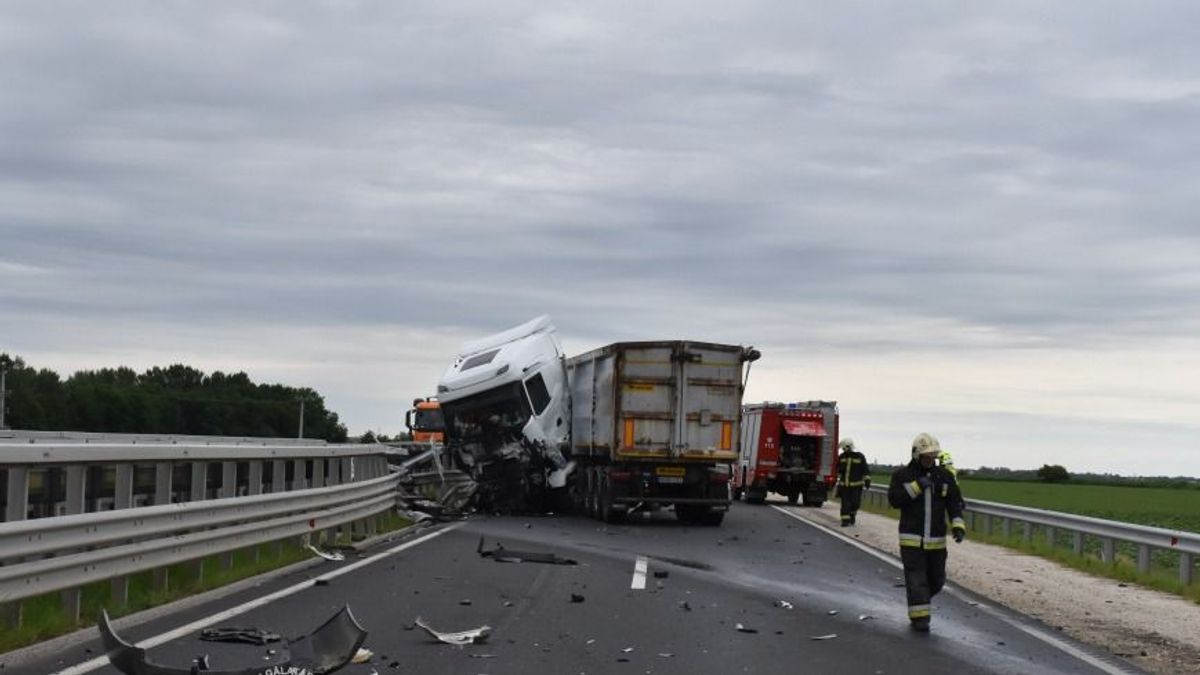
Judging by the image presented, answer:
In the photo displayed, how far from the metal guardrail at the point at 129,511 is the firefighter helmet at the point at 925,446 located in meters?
6.15

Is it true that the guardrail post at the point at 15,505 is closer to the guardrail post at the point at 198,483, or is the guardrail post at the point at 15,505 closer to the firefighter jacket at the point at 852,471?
the guardrail post at the point at 198,483

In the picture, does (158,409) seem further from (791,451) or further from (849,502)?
(849,502)

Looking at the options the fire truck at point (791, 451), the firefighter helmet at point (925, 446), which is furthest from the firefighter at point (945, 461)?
the fire truck at point (791, 451)

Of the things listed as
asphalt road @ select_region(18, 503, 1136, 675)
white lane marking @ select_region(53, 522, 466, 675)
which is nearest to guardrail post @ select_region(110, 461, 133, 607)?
white lane marking @ select_region(53, 522, 466, 675)

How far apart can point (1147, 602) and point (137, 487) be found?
10508 mm

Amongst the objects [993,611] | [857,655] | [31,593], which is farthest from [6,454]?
[993,611]

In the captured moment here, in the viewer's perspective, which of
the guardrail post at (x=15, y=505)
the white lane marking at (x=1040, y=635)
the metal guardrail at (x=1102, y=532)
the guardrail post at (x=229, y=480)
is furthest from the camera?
the metal guardrail at (x=1102, y=532)

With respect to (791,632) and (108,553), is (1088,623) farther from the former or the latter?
(108,553)

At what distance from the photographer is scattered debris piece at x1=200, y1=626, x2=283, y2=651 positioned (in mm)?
10547

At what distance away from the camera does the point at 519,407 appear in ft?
99.3

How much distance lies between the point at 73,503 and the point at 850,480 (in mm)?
21566

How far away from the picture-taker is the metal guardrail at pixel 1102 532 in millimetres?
18406

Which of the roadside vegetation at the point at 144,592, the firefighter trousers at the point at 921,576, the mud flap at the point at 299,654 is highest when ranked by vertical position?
the firefighter trousers at the point at 921,576

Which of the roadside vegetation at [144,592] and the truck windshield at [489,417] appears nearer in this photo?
the roadside vegetation at [144,592]
